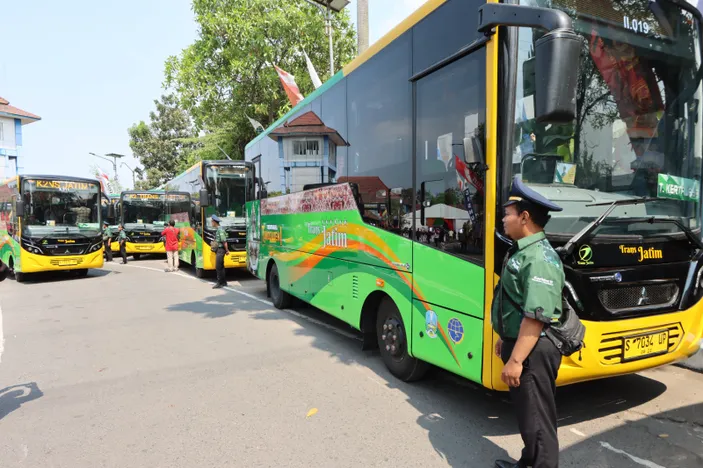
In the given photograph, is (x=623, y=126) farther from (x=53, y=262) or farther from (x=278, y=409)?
(x=53, y=262)

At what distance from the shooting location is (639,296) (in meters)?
3.38

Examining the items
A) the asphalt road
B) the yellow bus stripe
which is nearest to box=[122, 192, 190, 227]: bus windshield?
the asphalt road

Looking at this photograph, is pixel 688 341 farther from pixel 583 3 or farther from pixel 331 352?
pixel 331 352

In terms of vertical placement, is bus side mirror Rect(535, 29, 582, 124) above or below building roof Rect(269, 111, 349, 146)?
below

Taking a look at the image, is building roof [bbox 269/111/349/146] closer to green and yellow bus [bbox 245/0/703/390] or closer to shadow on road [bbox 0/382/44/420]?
green and yellow bus [bbox 245/0/703/390]

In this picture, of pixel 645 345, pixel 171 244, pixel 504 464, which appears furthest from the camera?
pixel 171 244

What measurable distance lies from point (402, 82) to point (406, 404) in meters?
3.09

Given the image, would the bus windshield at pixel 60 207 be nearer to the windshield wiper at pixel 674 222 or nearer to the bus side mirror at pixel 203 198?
the bus side mirror at pixel 203 198

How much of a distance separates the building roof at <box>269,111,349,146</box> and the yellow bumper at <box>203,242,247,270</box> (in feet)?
17.1

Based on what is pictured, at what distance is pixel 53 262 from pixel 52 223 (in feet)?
3.96

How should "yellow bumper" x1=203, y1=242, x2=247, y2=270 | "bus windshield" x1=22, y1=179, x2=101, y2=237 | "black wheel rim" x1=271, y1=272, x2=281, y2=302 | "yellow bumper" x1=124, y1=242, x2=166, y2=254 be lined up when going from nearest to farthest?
"black wheel rim" x1=271, y1=272, x2=281, y2=302, "yellow bumper" x1=203, y1=242, x2=247, y2=270, "bus windshield" x1=22, y1=179, x2=101, y2=237, "yellow bumper" x1=124, y1=242, x2=166, y2=254

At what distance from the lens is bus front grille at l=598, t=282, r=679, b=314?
3.24 m

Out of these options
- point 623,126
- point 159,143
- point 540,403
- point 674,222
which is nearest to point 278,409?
point 540,403

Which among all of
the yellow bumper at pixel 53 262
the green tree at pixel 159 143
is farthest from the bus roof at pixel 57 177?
the green tree at pixel 159 143
